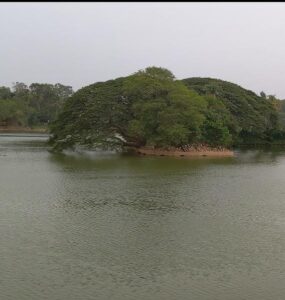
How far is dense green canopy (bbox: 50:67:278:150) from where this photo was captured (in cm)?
3216

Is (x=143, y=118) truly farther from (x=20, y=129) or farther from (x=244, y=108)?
(x=20, y=129)

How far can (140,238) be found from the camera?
34.6 ft

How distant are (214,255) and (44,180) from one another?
1131 cm

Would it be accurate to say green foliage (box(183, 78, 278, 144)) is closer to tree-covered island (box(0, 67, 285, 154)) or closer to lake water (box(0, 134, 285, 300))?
tree-covered island (box(0, 67, 285, 154))

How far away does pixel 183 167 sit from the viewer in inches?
984

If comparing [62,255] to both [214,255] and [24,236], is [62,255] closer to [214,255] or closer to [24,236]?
[24,236]

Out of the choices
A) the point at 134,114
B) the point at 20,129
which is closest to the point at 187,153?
the point at 134,114

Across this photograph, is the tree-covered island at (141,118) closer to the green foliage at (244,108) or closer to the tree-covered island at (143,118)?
the tree-covered island at (143,118)

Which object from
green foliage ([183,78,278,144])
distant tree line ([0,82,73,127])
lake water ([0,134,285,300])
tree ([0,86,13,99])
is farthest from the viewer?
tree ([0,86,13,99])

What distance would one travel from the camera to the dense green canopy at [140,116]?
3216 cm

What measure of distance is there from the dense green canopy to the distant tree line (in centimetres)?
3556

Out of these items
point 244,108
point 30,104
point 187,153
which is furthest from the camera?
point 30,104

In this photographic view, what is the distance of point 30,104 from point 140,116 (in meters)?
52.8

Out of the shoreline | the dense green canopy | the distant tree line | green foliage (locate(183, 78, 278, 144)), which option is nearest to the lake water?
the dense green canopy
